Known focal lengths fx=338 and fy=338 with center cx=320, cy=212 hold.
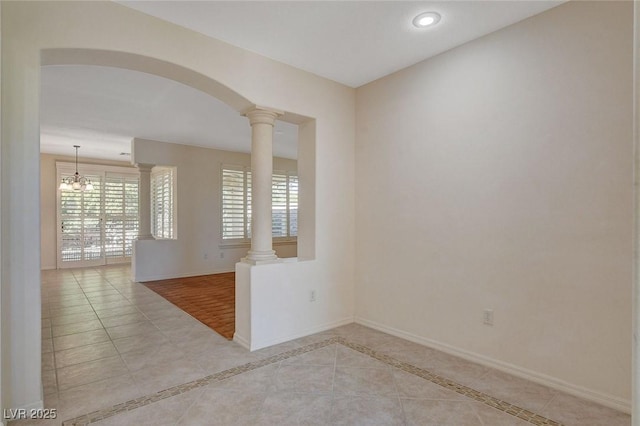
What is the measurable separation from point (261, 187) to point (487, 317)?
7.40 feet

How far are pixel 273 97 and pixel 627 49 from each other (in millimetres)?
2596

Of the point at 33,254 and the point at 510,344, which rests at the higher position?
the point at 33,254

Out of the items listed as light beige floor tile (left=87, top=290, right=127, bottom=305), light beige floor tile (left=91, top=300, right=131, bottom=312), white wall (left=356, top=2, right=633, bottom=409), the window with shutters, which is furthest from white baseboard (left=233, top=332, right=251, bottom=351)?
the window with shutters

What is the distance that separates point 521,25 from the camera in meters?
2.56

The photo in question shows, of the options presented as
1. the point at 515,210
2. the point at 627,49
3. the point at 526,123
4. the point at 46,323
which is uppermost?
the point at 627,49

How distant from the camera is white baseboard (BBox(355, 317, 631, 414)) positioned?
214 centimetres

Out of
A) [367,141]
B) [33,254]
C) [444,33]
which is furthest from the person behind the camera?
[367,141]

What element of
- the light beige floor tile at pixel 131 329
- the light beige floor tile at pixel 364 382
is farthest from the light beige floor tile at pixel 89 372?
the light beige floor tile at pixel 364 382

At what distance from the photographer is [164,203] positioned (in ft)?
23.3

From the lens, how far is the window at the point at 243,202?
721 cm

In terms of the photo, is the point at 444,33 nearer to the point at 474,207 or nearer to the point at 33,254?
the point at 474,207

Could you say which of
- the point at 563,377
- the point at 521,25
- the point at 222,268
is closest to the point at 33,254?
the point at 563,377

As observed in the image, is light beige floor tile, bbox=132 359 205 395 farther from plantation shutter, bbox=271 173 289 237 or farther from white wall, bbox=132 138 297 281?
plantation shutter, bbox=271 173 289 237

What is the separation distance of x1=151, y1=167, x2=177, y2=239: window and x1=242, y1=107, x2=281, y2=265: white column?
4136mm
